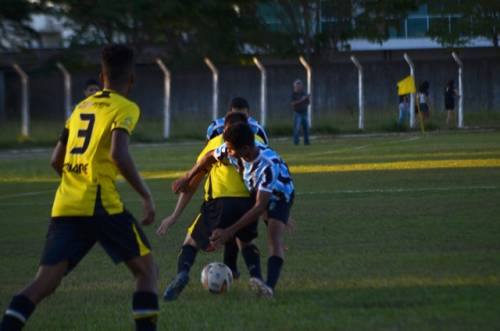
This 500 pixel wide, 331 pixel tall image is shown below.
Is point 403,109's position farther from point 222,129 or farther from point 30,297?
point 30,297

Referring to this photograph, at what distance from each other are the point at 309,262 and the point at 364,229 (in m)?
2.52

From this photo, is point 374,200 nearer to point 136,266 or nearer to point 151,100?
point 136,266

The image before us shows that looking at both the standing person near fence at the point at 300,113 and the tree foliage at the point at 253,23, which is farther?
the tree foliage at the point at 253,23

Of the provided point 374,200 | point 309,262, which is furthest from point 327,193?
point 309,262

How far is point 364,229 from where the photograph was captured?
13281 mm

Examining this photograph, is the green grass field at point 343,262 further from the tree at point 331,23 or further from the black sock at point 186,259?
the tree at point 331,23

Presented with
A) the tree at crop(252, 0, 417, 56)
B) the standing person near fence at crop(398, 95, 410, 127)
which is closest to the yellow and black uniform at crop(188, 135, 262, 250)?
the standing person near fence at crop(398, 95, 410, 127)

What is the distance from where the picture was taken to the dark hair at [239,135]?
8828 mm

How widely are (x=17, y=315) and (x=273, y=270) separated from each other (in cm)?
278

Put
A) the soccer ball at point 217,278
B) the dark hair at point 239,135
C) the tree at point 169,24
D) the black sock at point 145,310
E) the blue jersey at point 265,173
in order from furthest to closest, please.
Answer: the tree at point 169,24
the soccer ball at point 217,278
the blue jersey at point 265,173
the dark hair at point 239,135
the black sock at point 145,310

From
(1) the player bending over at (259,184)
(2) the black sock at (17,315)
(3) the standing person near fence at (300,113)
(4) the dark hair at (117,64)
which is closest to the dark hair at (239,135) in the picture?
(1) the player bending over at (259,184)

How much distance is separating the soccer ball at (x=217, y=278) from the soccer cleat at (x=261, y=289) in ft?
0.88

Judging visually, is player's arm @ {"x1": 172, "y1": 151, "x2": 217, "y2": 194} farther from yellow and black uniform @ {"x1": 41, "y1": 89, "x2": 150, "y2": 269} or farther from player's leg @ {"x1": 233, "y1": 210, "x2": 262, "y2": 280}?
yellow and black uniform @ {"x1": 41, "y1": 89, "x2": 150, "y2": 269}

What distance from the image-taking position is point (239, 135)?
884cm
